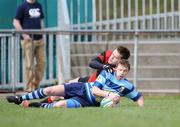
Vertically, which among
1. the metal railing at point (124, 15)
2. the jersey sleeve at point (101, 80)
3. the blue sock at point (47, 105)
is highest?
the metal railing at point (124, 15)

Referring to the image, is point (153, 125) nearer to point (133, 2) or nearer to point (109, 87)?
point (109, 87)

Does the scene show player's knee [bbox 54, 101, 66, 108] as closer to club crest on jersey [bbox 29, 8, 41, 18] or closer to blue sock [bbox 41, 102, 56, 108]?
blue sock [bbox 41, 102, 56, 108]

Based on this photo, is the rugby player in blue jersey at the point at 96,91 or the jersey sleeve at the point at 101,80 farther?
the jersey sleeve at the point at 101,80

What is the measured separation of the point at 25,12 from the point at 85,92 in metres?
4.66

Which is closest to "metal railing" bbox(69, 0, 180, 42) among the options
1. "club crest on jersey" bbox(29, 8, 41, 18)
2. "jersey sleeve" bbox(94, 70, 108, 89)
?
"club crest on jersey" bbox(29, 8, 41, 18)

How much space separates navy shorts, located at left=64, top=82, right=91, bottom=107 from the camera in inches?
487

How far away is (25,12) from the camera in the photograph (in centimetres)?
1664

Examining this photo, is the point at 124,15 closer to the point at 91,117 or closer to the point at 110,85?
the point at 110,85

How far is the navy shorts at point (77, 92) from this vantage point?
12.4m

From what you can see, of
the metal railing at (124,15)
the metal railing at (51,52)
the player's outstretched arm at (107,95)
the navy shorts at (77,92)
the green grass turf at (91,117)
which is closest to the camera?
the green grass turf at (91,117)

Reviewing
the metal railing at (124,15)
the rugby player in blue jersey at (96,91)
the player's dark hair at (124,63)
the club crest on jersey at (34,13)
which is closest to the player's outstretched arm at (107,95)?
the rugby player in blue jersey at (96,91)

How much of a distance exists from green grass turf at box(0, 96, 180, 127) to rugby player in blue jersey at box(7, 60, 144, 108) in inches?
25.9

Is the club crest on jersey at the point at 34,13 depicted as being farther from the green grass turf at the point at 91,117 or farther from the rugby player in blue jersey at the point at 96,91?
the green grass turf at the point at 91,117

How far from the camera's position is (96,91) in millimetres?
12156
